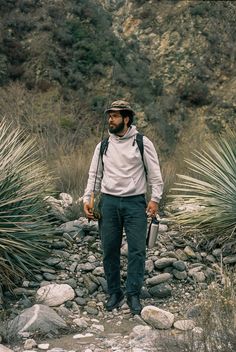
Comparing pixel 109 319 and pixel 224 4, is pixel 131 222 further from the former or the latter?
pixel 224 4

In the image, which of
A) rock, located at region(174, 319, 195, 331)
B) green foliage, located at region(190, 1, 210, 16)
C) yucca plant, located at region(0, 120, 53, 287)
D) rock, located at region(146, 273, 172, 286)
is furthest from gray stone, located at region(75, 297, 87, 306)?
green foliage, located at region(190, 1, 210, 16)

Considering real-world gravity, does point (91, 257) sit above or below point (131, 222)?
below

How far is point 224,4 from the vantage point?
3177cm

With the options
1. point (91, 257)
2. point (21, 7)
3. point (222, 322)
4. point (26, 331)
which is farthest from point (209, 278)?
point (21, 7)

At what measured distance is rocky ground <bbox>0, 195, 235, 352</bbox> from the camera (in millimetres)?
5117

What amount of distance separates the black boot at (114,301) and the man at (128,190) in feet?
0.03

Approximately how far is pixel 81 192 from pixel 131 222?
3.80m

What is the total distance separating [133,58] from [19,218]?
23.8 meters

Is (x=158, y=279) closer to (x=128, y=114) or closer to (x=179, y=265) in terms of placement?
(x=179, y=265)

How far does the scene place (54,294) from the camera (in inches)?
242

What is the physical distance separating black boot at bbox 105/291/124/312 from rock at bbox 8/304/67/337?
66 cm

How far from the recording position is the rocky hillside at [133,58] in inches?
1018

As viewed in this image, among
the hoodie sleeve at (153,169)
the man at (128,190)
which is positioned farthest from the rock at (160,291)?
the hoodie sleeve at (153,169)

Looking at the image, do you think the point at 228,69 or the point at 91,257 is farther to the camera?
the point at 228,69
